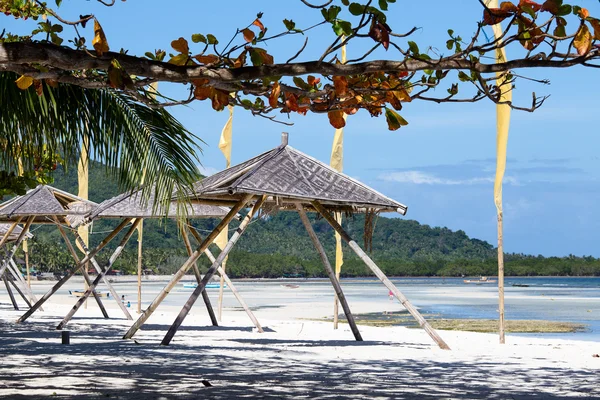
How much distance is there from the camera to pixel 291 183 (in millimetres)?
9055

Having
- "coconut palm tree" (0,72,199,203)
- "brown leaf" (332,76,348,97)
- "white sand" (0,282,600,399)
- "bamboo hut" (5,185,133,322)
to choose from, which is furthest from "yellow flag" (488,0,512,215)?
"bamboo hut" (5,185,133,322)

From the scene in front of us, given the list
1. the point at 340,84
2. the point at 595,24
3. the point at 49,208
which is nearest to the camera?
the point at 595,24

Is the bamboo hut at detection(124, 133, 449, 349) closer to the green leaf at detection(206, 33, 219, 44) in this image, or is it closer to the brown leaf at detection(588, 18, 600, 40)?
the green leaf at detection(206, 33, 219, 44)

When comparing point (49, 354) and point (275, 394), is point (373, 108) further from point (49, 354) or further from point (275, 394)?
point (49, 354)

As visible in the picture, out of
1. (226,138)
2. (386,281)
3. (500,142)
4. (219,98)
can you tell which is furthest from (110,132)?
(226,138)

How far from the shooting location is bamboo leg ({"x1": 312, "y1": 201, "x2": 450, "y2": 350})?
352 inches

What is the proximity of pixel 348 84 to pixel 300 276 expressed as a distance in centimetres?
7462

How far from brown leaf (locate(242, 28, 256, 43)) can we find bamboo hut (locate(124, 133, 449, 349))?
14.8ft

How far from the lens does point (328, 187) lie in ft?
30.3

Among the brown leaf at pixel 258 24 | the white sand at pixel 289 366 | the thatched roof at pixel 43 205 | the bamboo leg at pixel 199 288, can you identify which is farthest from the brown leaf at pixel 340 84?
the thatched roof at pixel 43 205

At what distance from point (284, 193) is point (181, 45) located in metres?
4.82

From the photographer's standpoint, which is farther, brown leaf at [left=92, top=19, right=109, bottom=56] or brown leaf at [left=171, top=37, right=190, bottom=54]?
brown leaf at [left=171, top=37, right=190, bottom=54]

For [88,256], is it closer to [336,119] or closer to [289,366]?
[289,366]

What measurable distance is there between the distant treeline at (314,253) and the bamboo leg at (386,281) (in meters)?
52.9
